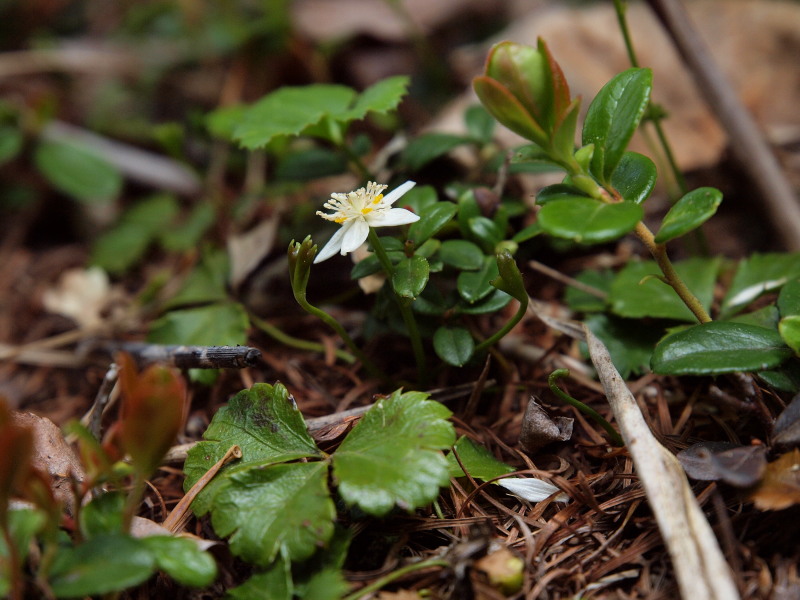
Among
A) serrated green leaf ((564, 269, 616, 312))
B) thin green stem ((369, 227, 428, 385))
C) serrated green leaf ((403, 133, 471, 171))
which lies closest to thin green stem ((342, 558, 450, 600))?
thin green stem ((369, 227, 428, 385))

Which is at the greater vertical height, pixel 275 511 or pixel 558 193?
pixel 558 193

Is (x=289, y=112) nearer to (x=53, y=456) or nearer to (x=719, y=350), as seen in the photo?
(x=53, y=456)

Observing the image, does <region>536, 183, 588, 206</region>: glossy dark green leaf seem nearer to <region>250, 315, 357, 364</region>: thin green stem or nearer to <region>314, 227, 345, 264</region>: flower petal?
<region>314, 227, 345, 264</region>: flower petal

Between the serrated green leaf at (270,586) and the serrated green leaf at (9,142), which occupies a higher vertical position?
the serrated green leaf at (9,142)

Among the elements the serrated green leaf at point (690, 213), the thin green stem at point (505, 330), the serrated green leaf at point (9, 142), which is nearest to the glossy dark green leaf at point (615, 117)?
the serrated green leaf at point (690, 213)

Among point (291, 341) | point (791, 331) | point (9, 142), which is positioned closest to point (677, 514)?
point (791, 331)

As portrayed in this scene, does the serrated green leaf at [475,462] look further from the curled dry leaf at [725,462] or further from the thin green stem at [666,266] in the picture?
the thin green stem at [666,266]
